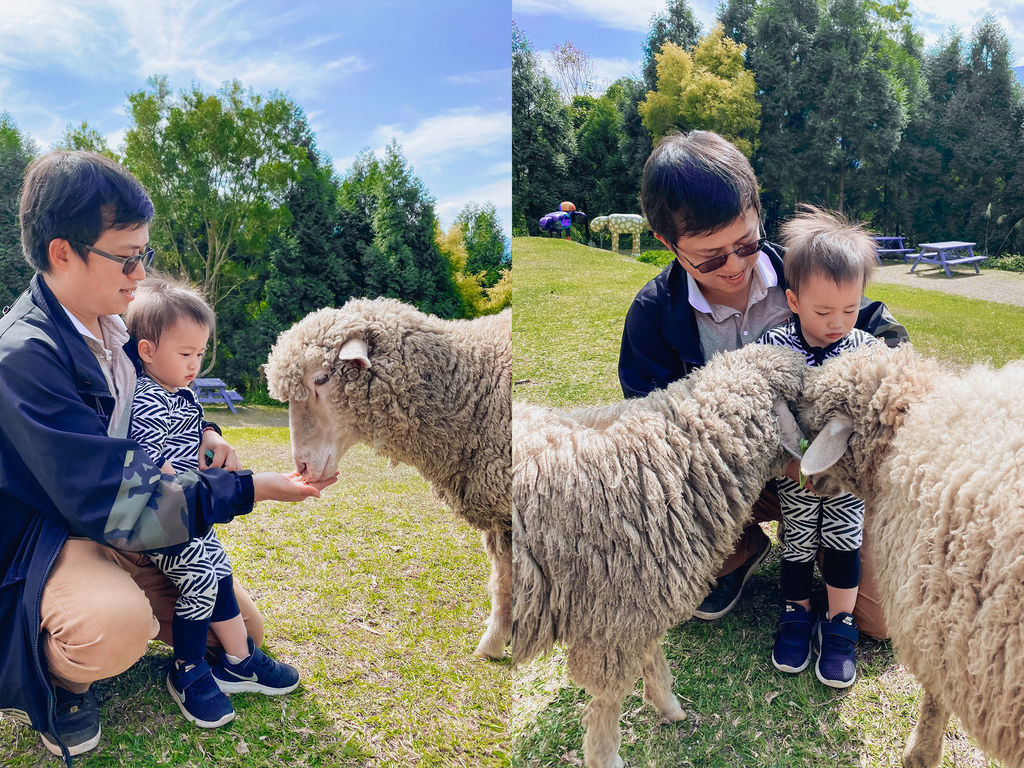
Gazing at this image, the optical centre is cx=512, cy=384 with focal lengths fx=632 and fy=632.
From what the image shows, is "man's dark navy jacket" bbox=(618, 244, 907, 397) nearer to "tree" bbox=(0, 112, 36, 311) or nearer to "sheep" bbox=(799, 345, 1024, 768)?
"sheep" bbox=(799, 345, 1024, 768)

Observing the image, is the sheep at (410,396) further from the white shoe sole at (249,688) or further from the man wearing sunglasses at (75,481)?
the white shoe sole at (249,688)

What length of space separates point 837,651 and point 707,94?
1.78 metres

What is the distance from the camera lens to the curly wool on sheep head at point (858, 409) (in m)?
1.79

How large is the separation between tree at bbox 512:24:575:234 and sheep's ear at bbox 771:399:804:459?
110 cm

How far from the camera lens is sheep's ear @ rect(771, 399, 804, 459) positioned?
6.23 ft

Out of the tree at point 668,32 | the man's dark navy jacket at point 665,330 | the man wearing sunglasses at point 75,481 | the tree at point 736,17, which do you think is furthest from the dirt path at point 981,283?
the man wearing sunglasses at point 75,481

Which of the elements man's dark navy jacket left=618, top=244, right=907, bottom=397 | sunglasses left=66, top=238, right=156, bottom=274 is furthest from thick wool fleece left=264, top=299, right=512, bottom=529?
sunglasses left=66, top=238, right=156, bottom=274

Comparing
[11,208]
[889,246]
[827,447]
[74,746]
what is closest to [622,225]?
[827,447]

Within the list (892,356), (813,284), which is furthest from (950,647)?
(813,284)

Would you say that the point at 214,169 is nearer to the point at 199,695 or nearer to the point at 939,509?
the point at 199,695

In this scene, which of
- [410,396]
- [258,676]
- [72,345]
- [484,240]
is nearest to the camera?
[484,240]

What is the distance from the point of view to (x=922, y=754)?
1.65 metres

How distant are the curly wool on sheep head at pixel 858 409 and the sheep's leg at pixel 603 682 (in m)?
0.73

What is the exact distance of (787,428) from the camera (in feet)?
6.24
